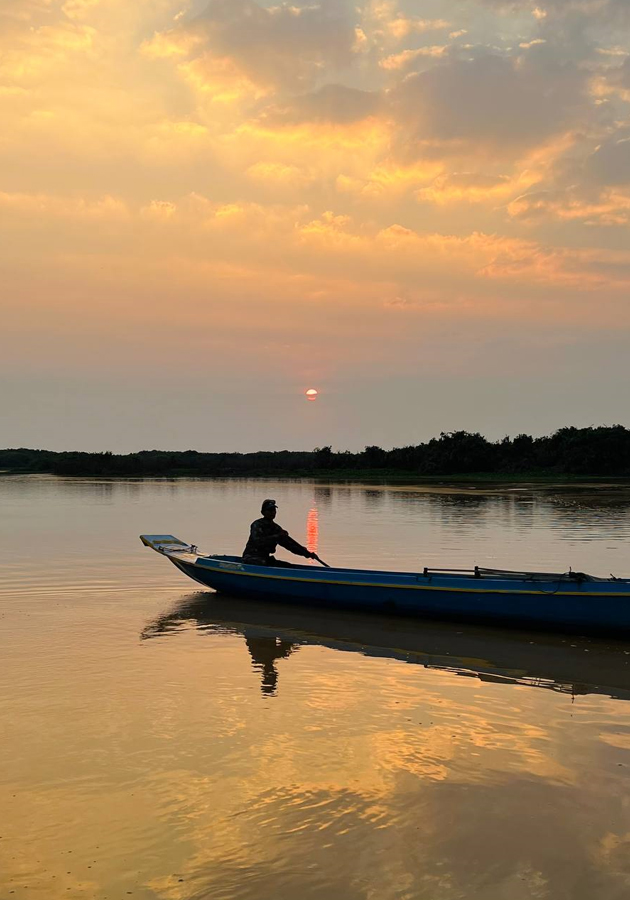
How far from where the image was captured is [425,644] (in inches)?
528

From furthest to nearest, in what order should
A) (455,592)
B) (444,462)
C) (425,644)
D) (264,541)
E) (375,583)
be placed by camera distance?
(444,462), (264,541), (375,583), (455,592), (425,644)

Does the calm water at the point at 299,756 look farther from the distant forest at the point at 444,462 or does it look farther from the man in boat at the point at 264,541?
the distant forest at the point at 444,462

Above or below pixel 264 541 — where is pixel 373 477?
above

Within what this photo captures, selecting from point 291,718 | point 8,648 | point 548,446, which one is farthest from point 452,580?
point 548,446

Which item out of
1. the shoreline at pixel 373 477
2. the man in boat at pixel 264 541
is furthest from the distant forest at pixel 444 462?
the man in boat at pixel 264 541

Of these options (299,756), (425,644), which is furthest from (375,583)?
(299,756)

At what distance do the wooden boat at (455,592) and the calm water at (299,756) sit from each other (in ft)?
1.10

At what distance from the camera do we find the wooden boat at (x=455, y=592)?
13.4 m

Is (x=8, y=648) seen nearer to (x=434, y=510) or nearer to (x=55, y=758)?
(x=55, y=758)

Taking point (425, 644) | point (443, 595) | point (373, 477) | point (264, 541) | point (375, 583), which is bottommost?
point (425, 644)

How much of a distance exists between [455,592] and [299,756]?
22.9ft

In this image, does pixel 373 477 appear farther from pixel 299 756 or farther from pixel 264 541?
pixel 299 756

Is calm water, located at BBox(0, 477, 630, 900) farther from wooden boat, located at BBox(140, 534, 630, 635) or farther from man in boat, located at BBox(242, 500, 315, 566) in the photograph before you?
man in boat, located at BBox(242, 500, 315, 566)

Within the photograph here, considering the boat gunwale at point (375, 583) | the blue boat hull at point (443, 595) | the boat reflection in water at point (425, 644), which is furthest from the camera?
the boat gunwale at point (375, 583)
